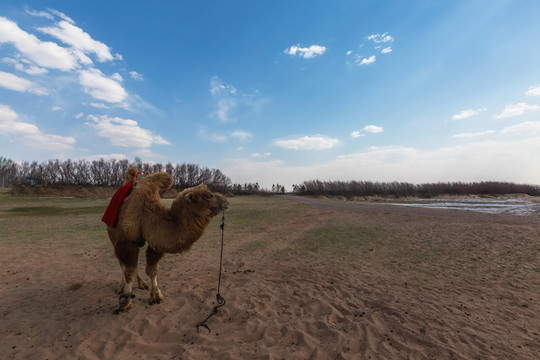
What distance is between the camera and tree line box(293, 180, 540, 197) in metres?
57.9

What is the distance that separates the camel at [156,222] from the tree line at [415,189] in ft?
190

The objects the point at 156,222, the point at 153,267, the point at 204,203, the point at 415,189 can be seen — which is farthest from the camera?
the point at 415,189

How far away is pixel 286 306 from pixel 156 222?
9.08ft

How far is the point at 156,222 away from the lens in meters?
3.92

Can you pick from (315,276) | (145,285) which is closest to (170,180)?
(145,285)

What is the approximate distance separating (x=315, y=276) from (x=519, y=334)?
3.63 meters

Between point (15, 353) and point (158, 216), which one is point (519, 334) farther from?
point (15, 353)

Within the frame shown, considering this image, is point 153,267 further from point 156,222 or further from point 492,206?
point 492,206

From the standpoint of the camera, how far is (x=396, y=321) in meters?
3.96

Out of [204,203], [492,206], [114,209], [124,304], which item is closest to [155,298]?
[124,304]

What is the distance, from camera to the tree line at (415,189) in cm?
5787

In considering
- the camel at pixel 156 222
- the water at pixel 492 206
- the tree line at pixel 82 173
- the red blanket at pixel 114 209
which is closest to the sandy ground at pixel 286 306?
the camel at pixel 156 222

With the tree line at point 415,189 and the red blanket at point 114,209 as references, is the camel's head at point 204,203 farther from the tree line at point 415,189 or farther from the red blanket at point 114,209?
the tree line at point 415,189

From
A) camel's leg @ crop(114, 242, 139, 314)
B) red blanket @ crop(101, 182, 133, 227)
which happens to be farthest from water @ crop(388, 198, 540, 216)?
red blanket @ crop(101, 182, 133, 227)
